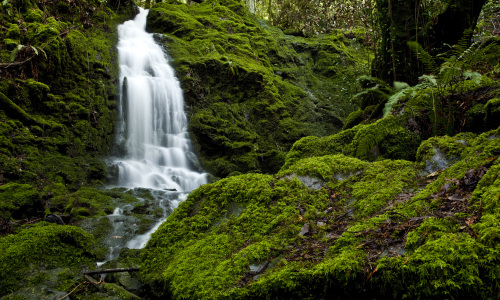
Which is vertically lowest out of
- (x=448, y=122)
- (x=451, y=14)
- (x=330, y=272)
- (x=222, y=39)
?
(x=330, y=272)

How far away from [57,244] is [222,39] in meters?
11.7

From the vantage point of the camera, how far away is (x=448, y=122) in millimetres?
3453

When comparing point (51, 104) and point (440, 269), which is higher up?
point (51, 104)

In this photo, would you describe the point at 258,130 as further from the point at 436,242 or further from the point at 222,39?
the point at 436,242

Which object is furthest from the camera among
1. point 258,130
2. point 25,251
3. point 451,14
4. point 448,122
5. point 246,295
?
point 258,130

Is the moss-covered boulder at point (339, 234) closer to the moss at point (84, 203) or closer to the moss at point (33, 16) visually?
the moss at point (84, 203)

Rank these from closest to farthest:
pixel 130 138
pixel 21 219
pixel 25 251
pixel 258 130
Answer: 1. pixel 25 251
2. pixel 21 219
3. pixel 130 138
4. pixel 258 130

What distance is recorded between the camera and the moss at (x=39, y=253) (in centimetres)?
291

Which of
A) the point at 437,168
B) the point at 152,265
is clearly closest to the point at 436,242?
the point at 437,168

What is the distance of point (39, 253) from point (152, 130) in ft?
23.5

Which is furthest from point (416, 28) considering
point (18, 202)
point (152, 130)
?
point (152, 130)

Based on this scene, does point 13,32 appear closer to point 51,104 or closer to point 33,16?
point 33,16

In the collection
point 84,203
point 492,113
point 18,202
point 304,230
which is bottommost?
point 84,203

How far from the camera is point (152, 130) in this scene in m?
10.1
